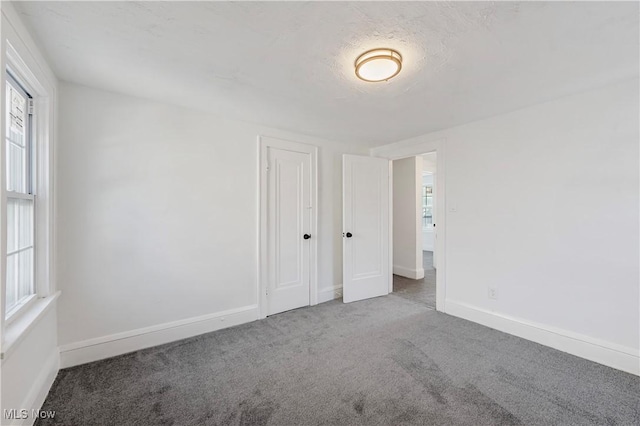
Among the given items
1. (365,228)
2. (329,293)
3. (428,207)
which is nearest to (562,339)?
(365,228)

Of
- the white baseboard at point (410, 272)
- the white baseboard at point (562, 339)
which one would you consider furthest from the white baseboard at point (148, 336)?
the white baseboard at point (410, 272)

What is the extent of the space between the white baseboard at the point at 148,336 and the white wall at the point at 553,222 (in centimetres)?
249

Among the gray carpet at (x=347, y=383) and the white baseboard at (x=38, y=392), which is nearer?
the white baseboard at (x=38, y=392)

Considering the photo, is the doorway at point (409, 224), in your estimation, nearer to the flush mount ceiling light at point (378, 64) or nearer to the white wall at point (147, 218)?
the white wall at point (147, 218)

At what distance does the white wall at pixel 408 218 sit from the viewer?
5016mm

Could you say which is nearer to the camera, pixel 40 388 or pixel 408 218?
pixel 40 388

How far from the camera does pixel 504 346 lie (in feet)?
8.24

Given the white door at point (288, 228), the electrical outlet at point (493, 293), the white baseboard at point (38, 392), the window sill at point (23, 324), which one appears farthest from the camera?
the white door at point (288, 228)

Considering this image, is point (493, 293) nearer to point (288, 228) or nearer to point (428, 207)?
point (288, 228)

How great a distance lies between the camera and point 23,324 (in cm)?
155

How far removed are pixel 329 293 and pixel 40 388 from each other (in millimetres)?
2801

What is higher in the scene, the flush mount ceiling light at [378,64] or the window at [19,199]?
the flush mount ceiling light at [378,64]

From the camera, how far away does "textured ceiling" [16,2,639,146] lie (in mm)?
1374

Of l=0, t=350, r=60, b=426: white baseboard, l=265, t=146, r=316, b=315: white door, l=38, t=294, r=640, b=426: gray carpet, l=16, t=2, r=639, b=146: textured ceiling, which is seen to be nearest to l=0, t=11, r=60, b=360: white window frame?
l=16, t=2, r=639, b=146: textured ceiling
